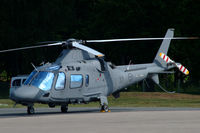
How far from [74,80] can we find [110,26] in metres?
A: 30.7

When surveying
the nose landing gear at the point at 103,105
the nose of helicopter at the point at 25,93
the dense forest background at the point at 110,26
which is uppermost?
the dense forest background at the point at 110,26

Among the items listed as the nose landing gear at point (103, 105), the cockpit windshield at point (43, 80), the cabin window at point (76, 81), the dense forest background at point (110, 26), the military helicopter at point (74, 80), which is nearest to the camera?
the military helicopter at point (74, 80)

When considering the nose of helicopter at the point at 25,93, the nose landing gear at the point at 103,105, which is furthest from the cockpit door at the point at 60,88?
the nose landing gear at the point at 103,105

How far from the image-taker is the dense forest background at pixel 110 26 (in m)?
53.8

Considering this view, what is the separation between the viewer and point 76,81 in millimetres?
26156

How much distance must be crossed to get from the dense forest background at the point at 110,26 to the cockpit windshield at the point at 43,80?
1131 inches

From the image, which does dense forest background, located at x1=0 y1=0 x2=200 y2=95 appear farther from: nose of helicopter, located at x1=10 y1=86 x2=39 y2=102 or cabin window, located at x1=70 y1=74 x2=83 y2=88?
nose of helicopter, located at x1=10 y1=86 x2=39 y2=102

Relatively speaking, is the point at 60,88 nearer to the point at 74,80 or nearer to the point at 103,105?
the point at 74,80

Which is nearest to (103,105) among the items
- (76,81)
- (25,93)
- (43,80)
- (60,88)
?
(76,81)

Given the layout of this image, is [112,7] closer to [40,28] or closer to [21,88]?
[40,28]

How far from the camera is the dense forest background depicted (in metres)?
53.8

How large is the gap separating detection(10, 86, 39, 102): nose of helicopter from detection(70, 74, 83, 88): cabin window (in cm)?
219

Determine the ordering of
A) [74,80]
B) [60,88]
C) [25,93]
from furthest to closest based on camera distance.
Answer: [74,80] < [60,88] < [25,93]

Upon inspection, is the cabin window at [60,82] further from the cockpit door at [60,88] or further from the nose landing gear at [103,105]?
the nose landing gear at [103,105]
